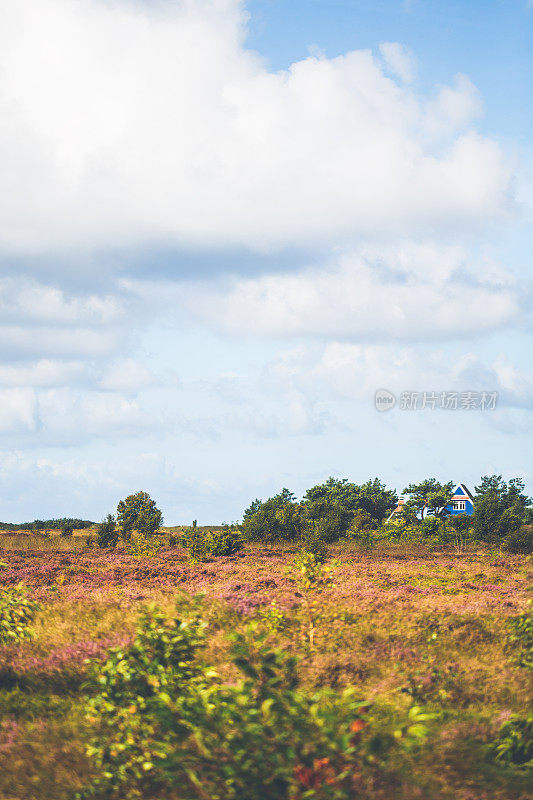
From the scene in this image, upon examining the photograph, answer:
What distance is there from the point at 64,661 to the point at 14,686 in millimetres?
734

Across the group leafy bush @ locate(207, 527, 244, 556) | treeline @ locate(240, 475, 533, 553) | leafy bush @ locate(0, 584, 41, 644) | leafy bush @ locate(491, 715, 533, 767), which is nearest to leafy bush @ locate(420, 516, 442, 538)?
treeline @ locate(240, 475, 533, 553)

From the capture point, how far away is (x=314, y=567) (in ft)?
39.4

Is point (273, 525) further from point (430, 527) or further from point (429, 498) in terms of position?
point (429, 498)

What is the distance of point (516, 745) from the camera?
5863 millimetres

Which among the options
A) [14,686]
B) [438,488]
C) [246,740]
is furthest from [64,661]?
[438,488]

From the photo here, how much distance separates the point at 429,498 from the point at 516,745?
65862 millimetres

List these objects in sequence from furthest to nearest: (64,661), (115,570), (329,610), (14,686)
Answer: (115,570) → (329,610) → (64,661) → (14,686)

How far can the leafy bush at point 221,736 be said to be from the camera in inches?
155

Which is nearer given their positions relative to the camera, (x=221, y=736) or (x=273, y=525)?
(x=221, y=736)

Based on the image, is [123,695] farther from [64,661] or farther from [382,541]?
[382,541]

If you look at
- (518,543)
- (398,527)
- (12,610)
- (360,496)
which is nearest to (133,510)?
(398,527)

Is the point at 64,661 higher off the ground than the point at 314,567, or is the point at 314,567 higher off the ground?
the point at 314,567

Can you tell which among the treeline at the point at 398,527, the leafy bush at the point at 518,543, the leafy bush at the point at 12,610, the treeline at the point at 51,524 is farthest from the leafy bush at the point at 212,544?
the treeline at the point at 51,524

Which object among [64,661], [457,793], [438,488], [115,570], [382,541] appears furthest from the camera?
[438,488]
